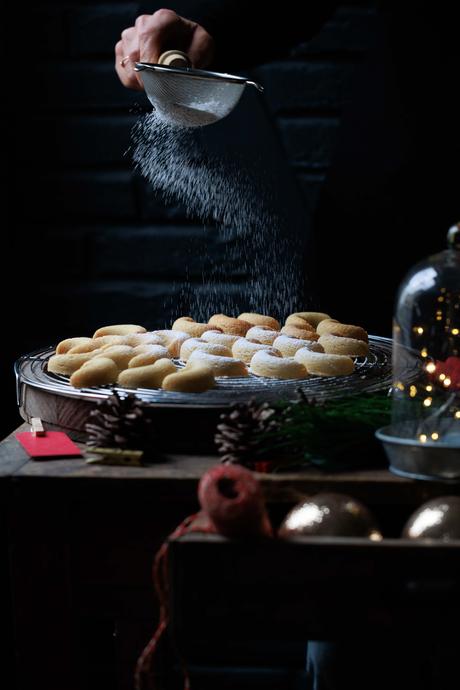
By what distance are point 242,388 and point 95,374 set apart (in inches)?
7.4

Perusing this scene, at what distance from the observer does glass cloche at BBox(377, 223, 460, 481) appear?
2.85 ft

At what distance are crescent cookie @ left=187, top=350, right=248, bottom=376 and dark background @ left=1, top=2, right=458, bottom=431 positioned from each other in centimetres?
93

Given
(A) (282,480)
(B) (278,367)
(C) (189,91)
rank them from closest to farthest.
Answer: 1. (A) (282,480)
2. (B) (278,367)
3. (C) (189,91)

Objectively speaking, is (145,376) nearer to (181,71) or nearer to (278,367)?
(278,367)

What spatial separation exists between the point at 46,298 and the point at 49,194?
272 millimetres

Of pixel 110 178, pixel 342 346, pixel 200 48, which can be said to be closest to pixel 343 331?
pixel 342 346

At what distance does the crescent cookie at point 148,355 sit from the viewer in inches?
45.3

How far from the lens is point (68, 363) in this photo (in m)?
1.19

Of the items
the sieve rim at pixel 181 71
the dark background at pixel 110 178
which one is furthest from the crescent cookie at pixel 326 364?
the dark background at pixel 110 178

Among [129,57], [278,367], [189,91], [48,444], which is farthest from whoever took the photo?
[129,57]

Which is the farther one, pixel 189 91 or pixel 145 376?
pixel 189 91

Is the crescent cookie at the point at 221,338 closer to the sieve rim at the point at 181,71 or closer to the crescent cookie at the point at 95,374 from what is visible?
the crescent cookie at the point at 95,374

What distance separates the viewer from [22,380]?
1160 mm

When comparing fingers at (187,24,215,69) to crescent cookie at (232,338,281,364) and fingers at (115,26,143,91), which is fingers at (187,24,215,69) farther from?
crescent cookie at (232,338,281,364)
